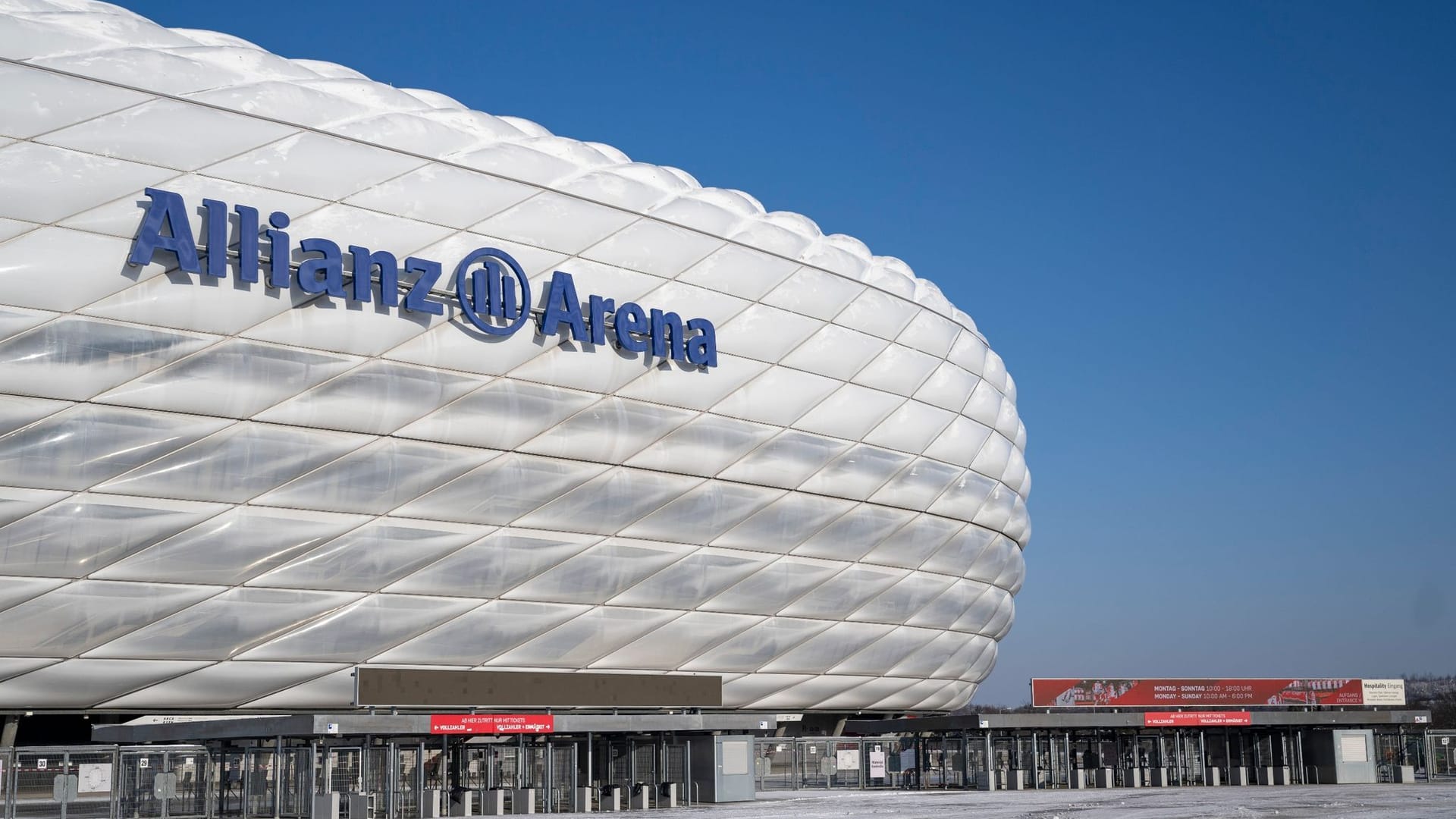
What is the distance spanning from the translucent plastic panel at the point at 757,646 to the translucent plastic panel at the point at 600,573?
3.37 m

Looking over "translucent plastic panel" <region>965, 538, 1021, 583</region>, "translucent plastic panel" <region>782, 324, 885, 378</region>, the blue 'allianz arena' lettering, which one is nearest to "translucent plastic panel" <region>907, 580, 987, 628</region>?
"translucent plastic panel" <region>965, 538, 1021, 583</region>

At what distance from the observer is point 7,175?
27.5 meters

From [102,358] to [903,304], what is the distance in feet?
79.4

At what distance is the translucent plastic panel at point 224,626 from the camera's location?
29.3 metres

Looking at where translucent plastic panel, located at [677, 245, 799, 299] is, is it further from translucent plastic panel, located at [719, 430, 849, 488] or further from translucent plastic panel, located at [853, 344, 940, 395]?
translucent plastic panel, located at [719, 430, 849, 488]

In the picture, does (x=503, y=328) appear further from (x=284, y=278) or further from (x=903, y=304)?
(x=903, y=304)

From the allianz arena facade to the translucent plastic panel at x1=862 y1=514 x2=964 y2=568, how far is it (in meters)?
0.22

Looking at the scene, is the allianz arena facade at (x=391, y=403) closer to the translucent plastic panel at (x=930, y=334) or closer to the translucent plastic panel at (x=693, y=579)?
the translucent plastic panel at (x=693, y=579)

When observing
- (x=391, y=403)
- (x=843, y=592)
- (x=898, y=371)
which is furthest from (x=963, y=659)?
(x=391, y=403)

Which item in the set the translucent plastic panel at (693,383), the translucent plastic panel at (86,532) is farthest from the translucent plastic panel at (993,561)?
the translucent plastic panel at (86,532)

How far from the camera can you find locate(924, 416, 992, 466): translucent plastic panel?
4466 centimetres

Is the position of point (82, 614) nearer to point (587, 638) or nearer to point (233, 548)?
point (233, 548)

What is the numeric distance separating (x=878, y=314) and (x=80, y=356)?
2308 centimetres

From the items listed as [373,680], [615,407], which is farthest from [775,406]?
[373,680]
